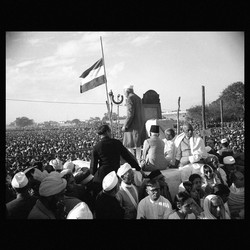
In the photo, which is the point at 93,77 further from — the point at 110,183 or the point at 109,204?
the point at 109,204

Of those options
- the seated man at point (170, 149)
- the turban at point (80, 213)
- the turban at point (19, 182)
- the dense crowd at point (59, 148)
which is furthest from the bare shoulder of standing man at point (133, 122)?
the turban at point (80, 213)

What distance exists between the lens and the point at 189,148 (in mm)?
5398

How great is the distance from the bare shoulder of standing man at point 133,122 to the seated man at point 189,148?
89cm

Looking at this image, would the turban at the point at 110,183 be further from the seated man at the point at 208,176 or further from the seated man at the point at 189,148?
the seated man at the point at 189,148

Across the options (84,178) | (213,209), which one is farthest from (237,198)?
(84,178)

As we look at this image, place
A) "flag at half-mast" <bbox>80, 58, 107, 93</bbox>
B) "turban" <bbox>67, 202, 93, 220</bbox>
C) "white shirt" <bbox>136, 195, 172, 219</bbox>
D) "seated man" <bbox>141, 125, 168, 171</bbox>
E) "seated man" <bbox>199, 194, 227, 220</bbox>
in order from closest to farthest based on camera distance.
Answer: "turban" <bbox>67, 202, 93, 220</bbox> → "seated man" <bbox>199, 194, 227, 220</bbox> → "white shirt" <bbox>136, 195, 172, 219</bbox> → "seated man" <bbox>141, 125, 168, 171</bbox> → "flag at half-mast" <bbox>80, 58, 107, 93</bbox>

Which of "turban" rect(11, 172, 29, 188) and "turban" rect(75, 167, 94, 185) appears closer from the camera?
"turban" rect(11, 172, 29, 188)

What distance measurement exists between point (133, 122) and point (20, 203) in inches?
121

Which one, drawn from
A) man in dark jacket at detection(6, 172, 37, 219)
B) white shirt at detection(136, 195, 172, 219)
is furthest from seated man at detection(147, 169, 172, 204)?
man in dark jacket at detection(6, 172, 37, 219)

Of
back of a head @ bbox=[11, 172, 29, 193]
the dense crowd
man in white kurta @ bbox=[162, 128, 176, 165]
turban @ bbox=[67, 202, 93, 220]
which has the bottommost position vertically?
the dense crowd

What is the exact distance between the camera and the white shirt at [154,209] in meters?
3.69

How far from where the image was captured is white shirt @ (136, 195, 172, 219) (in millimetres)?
3691

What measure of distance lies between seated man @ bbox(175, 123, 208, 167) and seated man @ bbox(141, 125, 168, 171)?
1.80ft

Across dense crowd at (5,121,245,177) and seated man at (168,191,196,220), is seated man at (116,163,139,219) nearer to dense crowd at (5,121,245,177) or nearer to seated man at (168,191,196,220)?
seated man at (168,191,196,220)
